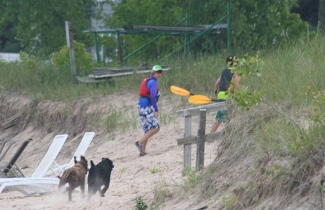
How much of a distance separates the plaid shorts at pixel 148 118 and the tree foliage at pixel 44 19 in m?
12.9

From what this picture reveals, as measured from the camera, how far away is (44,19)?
1154 inches

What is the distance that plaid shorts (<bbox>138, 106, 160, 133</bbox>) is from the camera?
55.5 feet

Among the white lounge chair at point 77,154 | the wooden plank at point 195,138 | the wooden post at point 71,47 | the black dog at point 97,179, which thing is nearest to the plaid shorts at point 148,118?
the white lounge chair at point 77,154

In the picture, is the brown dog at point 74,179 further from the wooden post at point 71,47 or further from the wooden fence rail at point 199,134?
the wooden post at point 71,47

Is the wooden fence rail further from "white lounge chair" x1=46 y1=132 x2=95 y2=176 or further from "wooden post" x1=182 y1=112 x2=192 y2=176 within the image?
"white lounge chair" x1=46 y1=132 x2=95 y2=176

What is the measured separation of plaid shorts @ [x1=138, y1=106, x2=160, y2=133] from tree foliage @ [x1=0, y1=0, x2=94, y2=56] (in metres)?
12.9

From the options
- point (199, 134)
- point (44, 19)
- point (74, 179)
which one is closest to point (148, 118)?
point (74, 179)

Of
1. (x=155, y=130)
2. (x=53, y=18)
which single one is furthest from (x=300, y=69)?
(x=53, y=18)

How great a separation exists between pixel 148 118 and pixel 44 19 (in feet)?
43.1

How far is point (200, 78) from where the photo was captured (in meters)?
20.0

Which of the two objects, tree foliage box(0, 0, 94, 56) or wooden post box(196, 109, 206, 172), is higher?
wooden post box(196, 109, 206, 172)

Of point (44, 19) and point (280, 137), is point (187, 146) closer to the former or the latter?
point (280, 137)

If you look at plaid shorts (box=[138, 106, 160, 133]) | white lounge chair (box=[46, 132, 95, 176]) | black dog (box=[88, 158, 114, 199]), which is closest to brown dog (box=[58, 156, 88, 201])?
black dog (box=[88, 158, 114, 199])

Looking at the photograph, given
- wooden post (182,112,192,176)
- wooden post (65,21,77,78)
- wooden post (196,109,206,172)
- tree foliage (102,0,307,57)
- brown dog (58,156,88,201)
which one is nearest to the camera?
wooden post (196,109,206,172)
